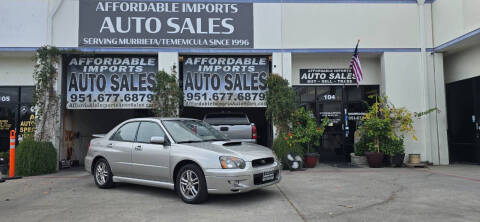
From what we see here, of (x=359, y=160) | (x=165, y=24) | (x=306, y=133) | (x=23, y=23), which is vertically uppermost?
(x=165, y=24)

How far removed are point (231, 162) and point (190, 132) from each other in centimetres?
141

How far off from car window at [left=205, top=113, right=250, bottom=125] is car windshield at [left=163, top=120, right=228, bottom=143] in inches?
111

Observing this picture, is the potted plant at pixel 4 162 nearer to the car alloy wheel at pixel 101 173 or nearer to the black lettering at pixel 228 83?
the car alloy wheel at pixel 101 173

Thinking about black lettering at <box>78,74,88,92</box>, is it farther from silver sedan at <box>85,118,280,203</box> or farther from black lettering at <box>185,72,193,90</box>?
silver sedan at <box>85,118,280,203</box>

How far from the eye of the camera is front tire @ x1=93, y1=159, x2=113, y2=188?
6.75 metres

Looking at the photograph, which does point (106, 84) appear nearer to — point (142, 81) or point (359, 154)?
point (142, 81)

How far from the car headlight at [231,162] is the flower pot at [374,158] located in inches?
260

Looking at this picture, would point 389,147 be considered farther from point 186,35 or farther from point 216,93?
point 186,35

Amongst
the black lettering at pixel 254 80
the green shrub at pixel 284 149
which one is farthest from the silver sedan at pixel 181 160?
the black lettering at pixel 254 80

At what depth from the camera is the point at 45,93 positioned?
10.2 m

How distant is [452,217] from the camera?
15.2 ft

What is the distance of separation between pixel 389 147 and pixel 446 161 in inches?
91.4

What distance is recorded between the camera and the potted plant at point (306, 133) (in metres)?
10.1

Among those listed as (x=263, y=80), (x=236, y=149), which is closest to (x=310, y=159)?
(x=263, y=80)
